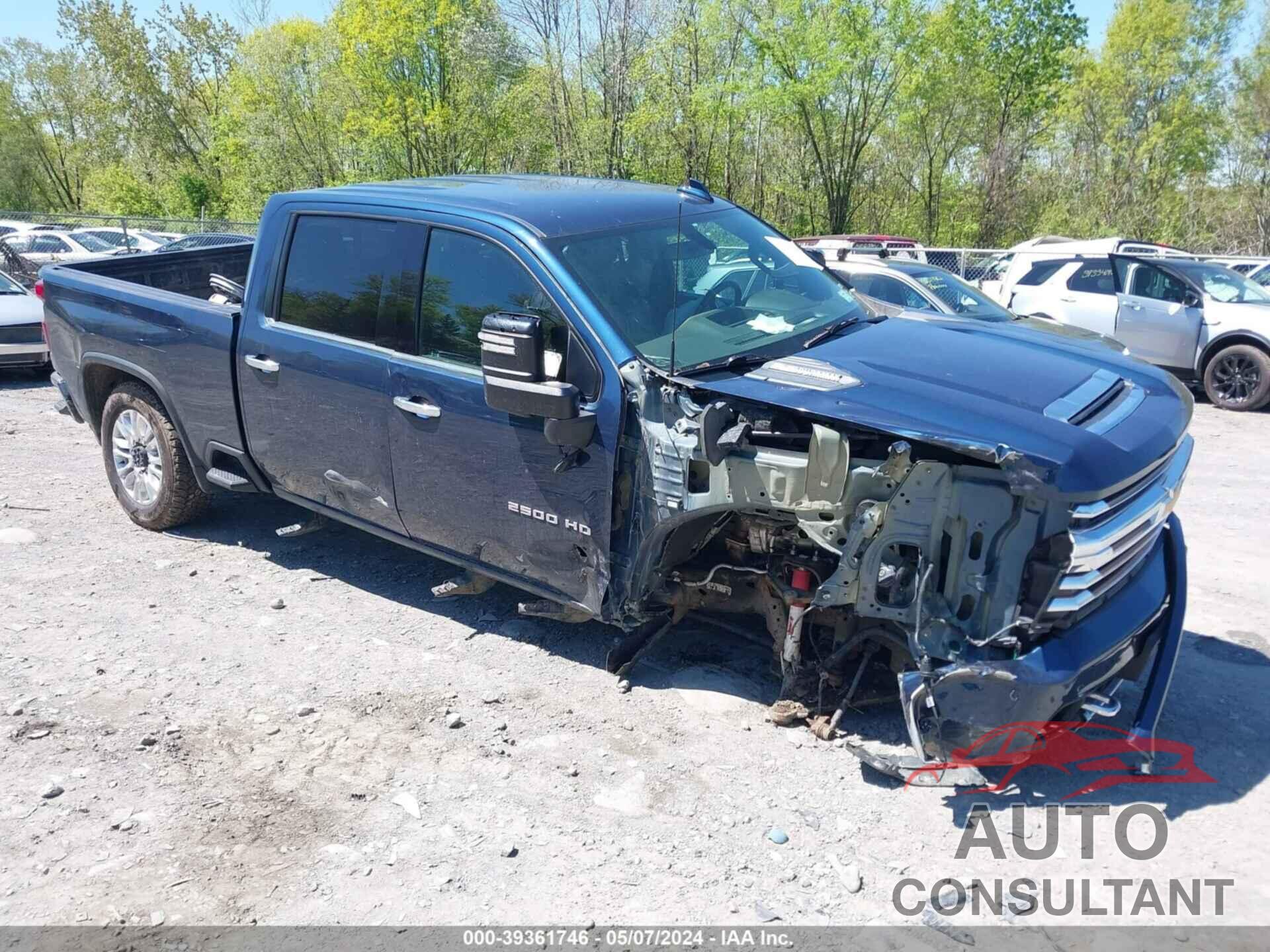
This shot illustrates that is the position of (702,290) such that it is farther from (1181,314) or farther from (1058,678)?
(1181,314)

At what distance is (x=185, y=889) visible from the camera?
10.2 ft

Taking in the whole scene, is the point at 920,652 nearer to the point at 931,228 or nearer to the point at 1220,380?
the point at 1220,380

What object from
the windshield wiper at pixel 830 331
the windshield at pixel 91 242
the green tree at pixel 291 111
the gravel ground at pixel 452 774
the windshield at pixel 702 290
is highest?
the green tree at pixel 291 111

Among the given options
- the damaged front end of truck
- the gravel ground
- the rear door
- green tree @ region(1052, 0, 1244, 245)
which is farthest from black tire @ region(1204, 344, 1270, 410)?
green tree @ region(1052, 0, 1244, 245)

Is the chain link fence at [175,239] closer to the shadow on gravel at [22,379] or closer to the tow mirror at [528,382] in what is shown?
the shadow on gravel at [22,379]

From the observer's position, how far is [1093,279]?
488 inches

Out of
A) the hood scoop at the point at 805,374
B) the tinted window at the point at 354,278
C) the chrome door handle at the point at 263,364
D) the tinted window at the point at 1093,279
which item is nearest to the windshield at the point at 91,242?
the chrome door handle at the point at 263,364

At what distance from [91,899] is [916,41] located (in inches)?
1261

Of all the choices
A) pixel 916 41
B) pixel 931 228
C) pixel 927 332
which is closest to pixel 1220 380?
pixel 927 332

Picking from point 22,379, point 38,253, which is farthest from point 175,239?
point 22,379

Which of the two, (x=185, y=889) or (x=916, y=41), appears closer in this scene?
(x=185, y=889)

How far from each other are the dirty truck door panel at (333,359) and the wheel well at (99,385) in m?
1.52

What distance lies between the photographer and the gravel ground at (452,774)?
122 inches

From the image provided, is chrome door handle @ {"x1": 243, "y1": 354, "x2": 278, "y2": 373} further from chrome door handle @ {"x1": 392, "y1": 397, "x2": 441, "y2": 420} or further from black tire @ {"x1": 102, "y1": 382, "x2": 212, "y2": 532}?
black tire @ {"x1": 102, "y1": 382, "x2": 212, "y2": 532}
